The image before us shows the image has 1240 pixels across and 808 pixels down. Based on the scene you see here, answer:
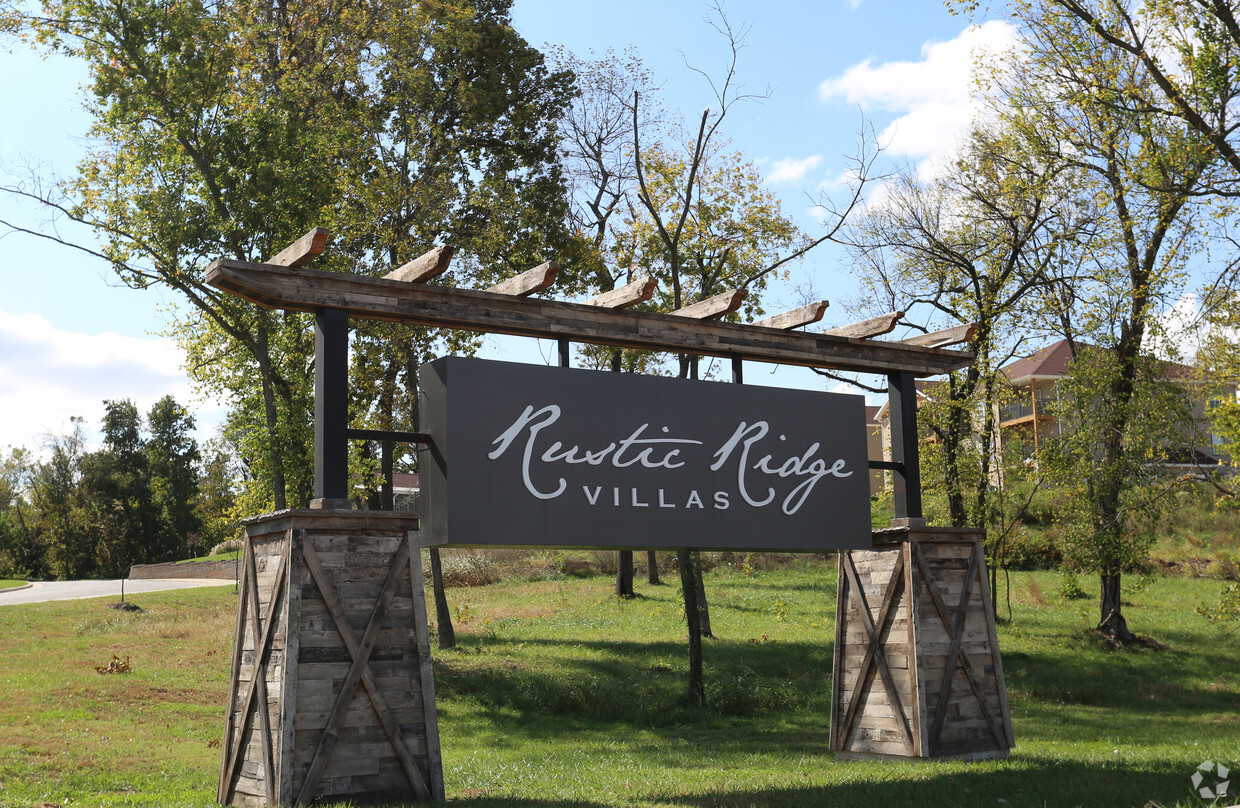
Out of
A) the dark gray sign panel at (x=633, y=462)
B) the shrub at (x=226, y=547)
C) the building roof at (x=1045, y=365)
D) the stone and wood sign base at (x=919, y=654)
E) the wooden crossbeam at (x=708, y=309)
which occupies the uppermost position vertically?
the building roof at (x=1045, y=365)

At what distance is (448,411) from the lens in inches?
347

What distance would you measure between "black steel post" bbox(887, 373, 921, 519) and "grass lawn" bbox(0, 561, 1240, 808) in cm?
307

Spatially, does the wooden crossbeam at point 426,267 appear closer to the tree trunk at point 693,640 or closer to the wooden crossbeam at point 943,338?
the wooden crossbeam at point 943,338

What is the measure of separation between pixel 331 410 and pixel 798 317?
541 centimetres

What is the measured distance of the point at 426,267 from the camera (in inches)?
345

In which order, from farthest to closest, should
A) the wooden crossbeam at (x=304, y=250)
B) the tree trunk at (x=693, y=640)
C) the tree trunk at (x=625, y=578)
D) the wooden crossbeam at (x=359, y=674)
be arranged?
1. the tree trunk at (x=625, y=578)
2. the tree trunk at (x=693, y=640)
3. the wooden crossbeam at (x=304, y=250)
4. the wooden crossbeam at (x=359, y=674)

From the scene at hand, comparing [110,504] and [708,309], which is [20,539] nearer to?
[110,504]

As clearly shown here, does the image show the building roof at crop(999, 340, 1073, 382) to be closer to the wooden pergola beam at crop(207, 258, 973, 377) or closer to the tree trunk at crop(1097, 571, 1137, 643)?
the tree trunk at crop(1097, 571, 1137, 643)

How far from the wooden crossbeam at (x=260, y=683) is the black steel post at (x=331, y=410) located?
0.73m

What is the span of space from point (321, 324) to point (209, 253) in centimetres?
1219

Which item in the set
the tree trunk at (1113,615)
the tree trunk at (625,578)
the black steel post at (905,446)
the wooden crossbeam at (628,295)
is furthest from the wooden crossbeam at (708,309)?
the tree trunk at (625,578)

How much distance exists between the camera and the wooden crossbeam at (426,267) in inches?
338

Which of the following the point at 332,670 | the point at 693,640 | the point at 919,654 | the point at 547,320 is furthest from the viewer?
the point at 693,640

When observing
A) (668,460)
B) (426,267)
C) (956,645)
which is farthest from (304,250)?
(956,645)
